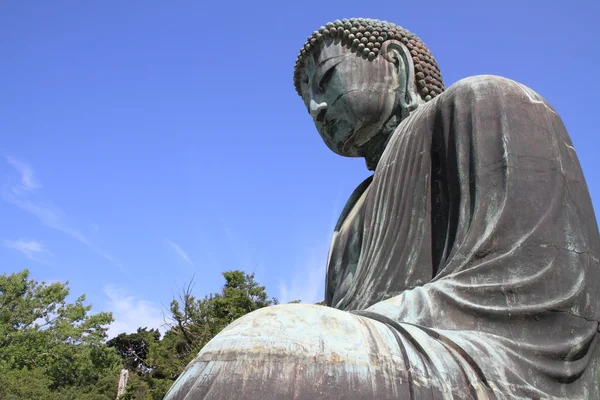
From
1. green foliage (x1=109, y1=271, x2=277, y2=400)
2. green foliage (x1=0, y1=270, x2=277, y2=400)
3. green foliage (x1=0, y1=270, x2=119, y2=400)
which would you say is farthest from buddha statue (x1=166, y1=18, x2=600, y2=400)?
green foliage (x1=0, y1=270, x2=119, y2=400)

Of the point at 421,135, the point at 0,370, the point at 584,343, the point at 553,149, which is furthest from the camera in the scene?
the point at 0,370

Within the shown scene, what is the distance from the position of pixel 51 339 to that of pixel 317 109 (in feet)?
97.5

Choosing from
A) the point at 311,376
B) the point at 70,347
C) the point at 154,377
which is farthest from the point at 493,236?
the point at 70,347

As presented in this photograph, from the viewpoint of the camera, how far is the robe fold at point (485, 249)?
220 centimetres

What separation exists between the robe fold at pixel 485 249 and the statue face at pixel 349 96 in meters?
0.45

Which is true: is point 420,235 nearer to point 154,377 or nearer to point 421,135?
point 421,135

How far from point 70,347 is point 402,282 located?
30314mm

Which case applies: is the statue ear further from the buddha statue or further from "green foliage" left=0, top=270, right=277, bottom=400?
"green foliage" left=0, top=270, right=277, bottom=400

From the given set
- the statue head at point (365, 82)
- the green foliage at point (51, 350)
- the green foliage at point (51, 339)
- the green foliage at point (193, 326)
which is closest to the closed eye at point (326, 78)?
the statue head at point (365, 82)

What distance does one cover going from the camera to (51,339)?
3028 centimetres

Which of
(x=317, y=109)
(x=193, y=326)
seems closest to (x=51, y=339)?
(x=193, y=326)

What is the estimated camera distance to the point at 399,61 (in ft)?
13.3

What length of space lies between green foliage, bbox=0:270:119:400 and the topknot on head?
27.7m

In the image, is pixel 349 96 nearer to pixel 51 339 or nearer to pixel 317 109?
pixel 317 109
